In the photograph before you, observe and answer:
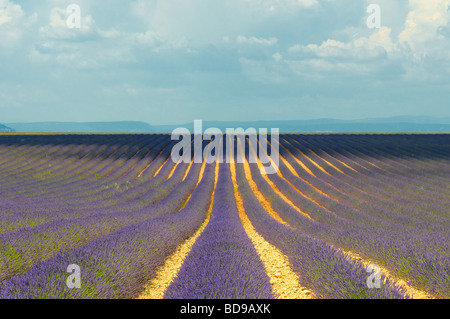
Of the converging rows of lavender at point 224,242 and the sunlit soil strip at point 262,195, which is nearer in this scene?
the converging rows of lavender at point 224,242

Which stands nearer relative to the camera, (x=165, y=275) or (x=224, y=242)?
(x=165, y=275)

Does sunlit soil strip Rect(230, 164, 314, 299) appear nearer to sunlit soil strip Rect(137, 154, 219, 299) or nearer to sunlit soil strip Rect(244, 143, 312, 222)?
sunlit soil strip Rect(137, 154, 219, 299)

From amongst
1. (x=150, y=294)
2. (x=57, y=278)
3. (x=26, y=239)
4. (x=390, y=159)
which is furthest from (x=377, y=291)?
(x=390, y=159)

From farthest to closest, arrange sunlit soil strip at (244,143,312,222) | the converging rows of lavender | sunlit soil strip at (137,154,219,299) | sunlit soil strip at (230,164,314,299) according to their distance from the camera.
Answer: sunlit soil strip at (244,143,312,222) → sunlit soil strip at (137,154,219,299) → sunlit soil strip at (230,164,314,299) → the converging rows of lavender

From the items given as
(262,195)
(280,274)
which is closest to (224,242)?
(280,274)

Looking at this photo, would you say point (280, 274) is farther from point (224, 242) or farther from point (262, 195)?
point (262, 195)

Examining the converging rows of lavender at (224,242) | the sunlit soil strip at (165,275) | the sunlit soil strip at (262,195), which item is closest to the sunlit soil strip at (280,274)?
the converging rows of lavender at (224,242)

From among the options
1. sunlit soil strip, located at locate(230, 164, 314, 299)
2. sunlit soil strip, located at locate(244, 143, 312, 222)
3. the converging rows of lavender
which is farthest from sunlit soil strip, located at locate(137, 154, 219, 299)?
sunlit soil strip, located at locate(244, 143, 312, 222)

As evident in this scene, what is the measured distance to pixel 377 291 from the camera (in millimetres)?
3016

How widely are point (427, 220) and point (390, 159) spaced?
1752 cm

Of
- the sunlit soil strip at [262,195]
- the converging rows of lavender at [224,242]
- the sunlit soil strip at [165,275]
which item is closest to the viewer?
the converging rows of lavender at [224,242]

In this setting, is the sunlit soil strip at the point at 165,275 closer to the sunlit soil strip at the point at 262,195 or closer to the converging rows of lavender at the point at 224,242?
the converging rows of lavender at the point at 224,242
